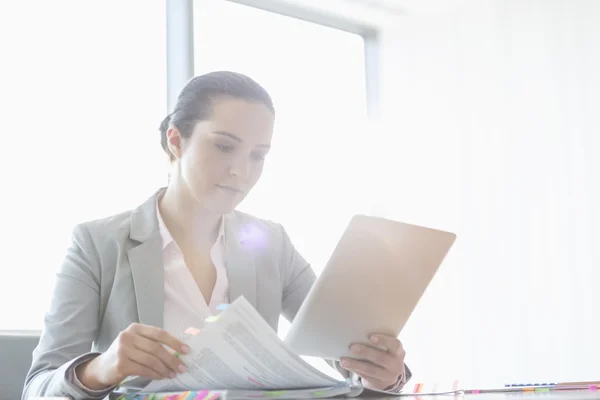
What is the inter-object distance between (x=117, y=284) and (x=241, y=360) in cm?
54

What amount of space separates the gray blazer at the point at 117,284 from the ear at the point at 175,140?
0.38 feet

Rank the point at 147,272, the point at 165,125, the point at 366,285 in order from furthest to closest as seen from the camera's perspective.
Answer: the point at 165,125
the point at 147,272
the point at 366,285

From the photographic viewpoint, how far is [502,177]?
333 cm

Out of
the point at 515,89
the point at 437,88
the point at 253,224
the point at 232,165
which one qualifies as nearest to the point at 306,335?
the point at 232,165

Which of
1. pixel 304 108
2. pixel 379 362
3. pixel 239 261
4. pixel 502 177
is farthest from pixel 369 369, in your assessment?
pixel 304 108

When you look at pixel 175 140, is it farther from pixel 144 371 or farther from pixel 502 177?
pixel 502 177

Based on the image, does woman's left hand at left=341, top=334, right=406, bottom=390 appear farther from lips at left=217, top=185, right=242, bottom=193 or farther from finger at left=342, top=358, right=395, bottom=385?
lips at left=217, top=185, right=242, bottom=193

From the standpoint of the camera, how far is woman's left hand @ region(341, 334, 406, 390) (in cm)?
115

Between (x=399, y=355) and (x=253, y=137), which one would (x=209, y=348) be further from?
(x=253, y=137)

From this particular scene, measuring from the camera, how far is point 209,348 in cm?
88

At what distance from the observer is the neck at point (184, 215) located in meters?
1.56

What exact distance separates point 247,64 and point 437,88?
1009mm

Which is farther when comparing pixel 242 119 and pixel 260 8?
pixel 260 8

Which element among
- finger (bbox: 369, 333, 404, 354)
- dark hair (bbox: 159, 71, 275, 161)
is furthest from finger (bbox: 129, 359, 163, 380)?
dark hair (bbox: 159, 71, 275, 161)
